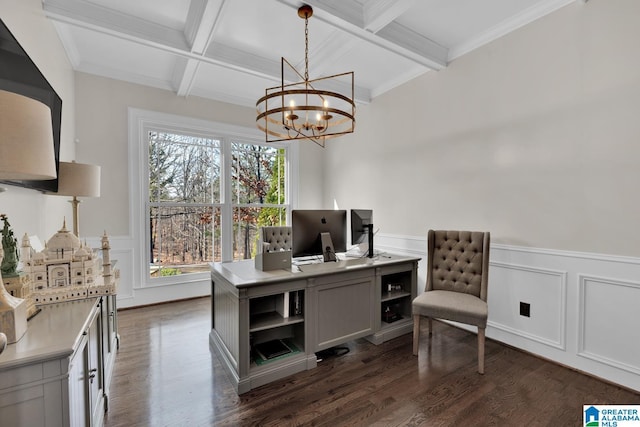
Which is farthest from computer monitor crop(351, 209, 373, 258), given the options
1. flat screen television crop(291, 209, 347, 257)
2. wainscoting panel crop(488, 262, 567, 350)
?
wainscoting panel crop(488, 262, 567, 350)

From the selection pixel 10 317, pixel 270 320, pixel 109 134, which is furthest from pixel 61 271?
pixel 109 134

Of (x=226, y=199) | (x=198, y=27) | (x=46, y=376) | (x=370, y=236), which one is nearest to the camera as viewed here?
(x=46, y=376)

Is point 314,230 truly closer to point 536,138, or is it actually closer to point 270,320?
point 270,320

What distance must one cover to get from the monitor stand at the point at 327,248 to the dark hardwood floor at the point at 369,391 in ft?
2.83

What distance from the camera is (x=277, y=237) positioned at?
261 centimetres

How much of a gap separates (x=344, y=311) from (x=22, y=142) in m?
2.27

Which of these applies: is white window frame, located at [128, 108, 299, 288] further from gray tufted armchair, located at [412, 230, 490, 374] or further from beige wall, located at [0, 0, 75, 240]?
gray tufted armchair, located at [412, 230, 490, 374]

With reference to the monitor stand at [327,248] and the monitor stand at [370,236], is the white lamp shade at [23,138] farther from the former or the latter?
the monitor stand at [370,236]

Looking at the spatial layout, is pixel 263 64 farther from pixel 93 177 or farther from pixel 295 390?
pixel 295 390

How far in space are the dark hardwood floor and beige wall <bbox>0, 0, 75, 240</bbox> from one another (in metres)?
1.32

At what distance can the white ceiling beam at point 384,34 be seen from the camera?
92.7 inches

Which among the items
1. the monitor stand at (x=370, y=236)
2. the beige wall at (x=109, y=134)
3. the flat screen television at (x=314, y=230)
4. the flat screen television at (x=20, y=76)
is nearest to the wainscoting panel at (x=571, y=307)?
the monitor stand at (x=370, y=236)

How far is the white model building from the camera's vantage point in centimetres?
145

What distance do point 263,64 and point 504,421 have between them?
3.89m
